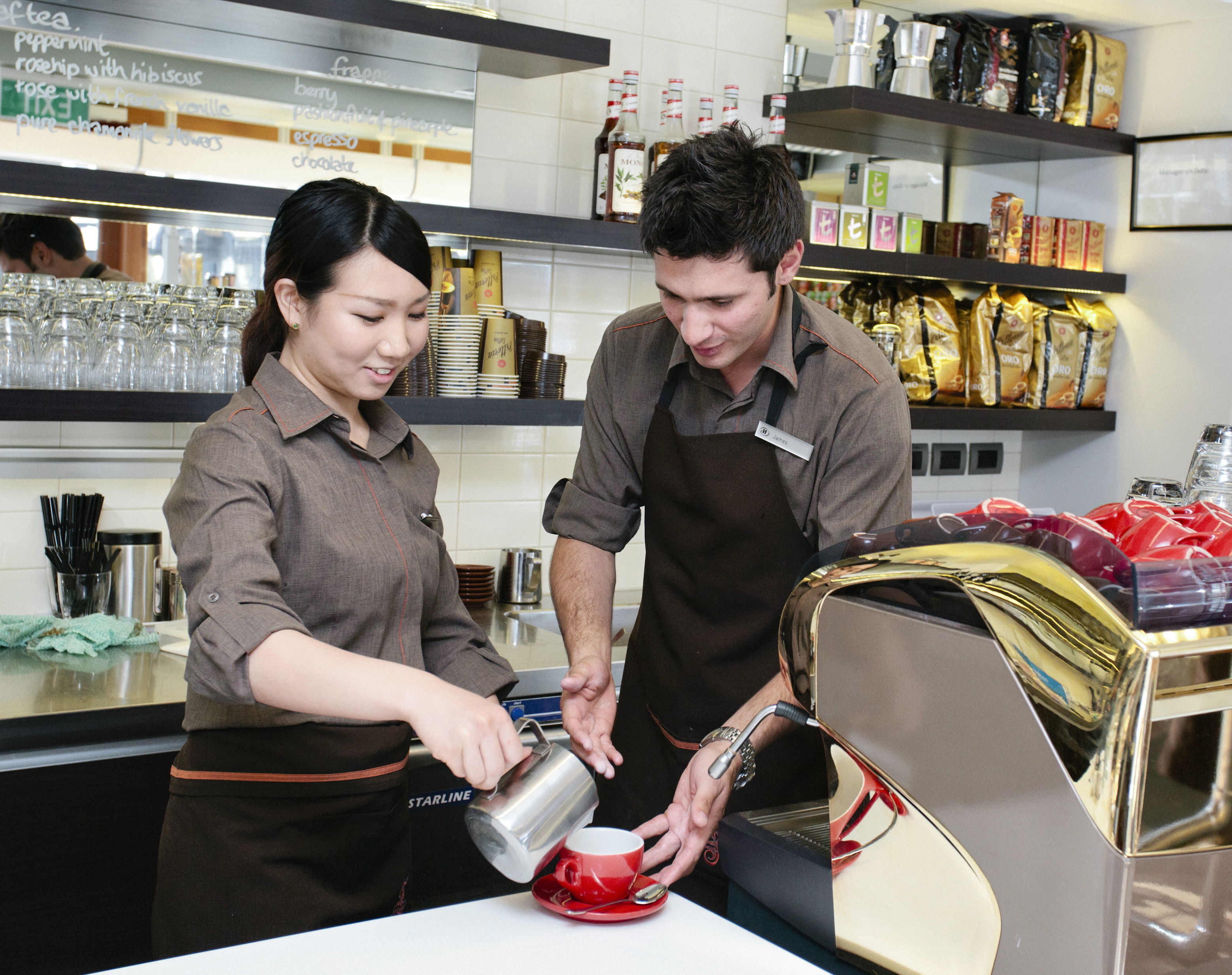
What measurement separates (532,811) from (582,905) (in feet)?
0.43

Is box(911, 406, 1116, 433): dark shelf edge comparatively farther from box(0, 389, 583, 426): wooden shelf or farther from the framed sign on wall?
box(0, 389, 583, 426): wooden shelf

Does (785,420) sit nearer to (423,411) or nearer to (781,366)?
(781,366)

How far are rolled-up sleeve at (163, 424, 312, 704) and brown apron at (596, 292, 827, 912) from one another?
657 millimetres

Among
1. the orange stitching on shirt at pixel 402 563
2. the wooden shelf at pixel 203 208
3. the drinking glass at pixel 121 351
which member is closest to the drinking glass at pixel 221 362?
the drinking glass at pixel 121 351

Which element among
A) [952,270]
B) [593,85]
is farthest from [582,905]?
[952,270]

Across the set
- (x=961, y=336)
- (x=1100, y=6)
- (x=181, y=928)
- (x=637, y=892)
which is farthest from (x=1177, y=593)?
(x=1100, y=6)

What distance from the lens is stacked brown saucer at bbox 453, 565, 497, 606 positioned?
2879 millimetres

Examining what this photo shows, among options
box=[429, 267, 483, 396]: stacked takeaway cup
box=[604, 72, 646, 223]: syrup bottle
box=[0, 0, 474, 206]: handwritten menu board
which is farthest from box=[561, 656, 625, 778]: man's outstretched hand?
box=[0, 0, 474, 206]: handwritten menu board

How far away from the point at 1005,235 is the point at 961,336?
349mm

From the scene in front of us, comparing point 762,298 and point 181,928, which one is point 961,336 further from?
point 181,928

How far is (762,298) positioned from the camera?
1600 mm

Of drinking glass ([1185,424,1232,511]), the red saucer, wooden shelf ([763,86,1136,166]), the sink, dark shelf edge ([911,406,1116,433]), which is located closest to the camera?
the red saucer

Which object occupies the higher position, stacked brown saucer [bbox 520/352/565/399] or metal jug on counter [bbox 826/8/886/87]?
metal jug on counter [bbox 826/8/886/87]

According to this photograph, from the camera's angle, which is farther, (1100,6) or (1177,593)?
(1100,6)
